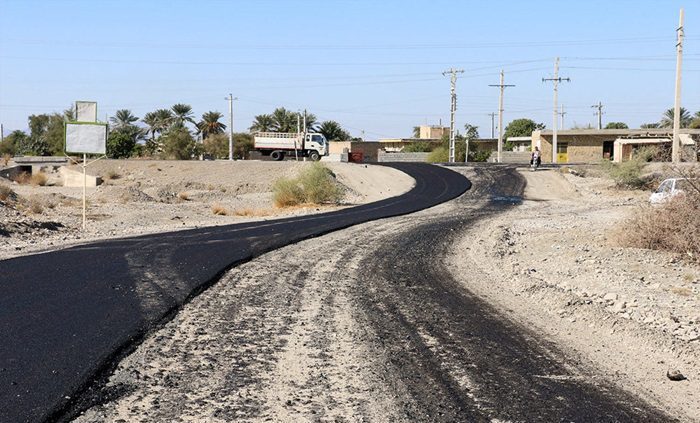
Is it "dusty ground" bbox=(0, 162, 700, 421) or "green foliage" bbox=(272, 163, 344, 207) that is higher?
"green foliage" bbox=(272, 163, 344, 207)

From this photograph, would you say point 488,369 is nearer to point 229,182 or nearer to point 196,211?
point 196,211

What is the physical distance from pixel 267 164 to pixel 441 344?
56.1 metres

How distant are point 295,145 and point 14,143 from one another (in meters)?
76.2

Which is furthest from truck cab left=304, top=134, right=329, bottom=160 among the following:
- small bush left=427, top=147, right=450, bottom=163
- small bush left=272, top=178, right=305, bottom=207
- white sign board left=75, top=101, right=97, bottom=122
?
Result: white sign board left=75, top=101, right=97, bottom=122

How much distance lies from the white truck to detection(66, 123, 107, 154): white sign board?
4518 cm

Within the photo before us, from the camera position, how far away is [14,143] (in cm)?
13150

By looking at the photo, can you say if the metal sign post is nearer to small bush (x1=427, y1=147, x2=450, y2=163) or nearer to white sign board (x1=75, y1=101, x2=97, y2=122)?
white sign board (x1=75, y1=101, x2=97, y2=122)

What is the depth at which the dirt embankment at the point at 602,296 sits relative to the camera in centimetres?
884

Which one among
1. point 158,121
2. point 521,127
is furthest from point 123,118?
point 521,127

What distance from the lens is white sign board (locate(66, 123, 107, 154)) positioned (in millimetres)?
28109

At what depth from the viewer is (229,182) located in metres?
61.1

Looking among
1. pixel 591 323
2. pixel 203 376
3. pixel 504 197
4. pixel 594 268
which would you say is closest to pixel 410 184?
pixel 504 197

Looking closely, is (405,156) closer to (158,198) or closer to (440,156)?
(440,156)

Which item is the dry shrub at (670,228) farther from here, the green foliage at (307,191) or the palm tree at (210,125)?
the palm tree at (210,125)
